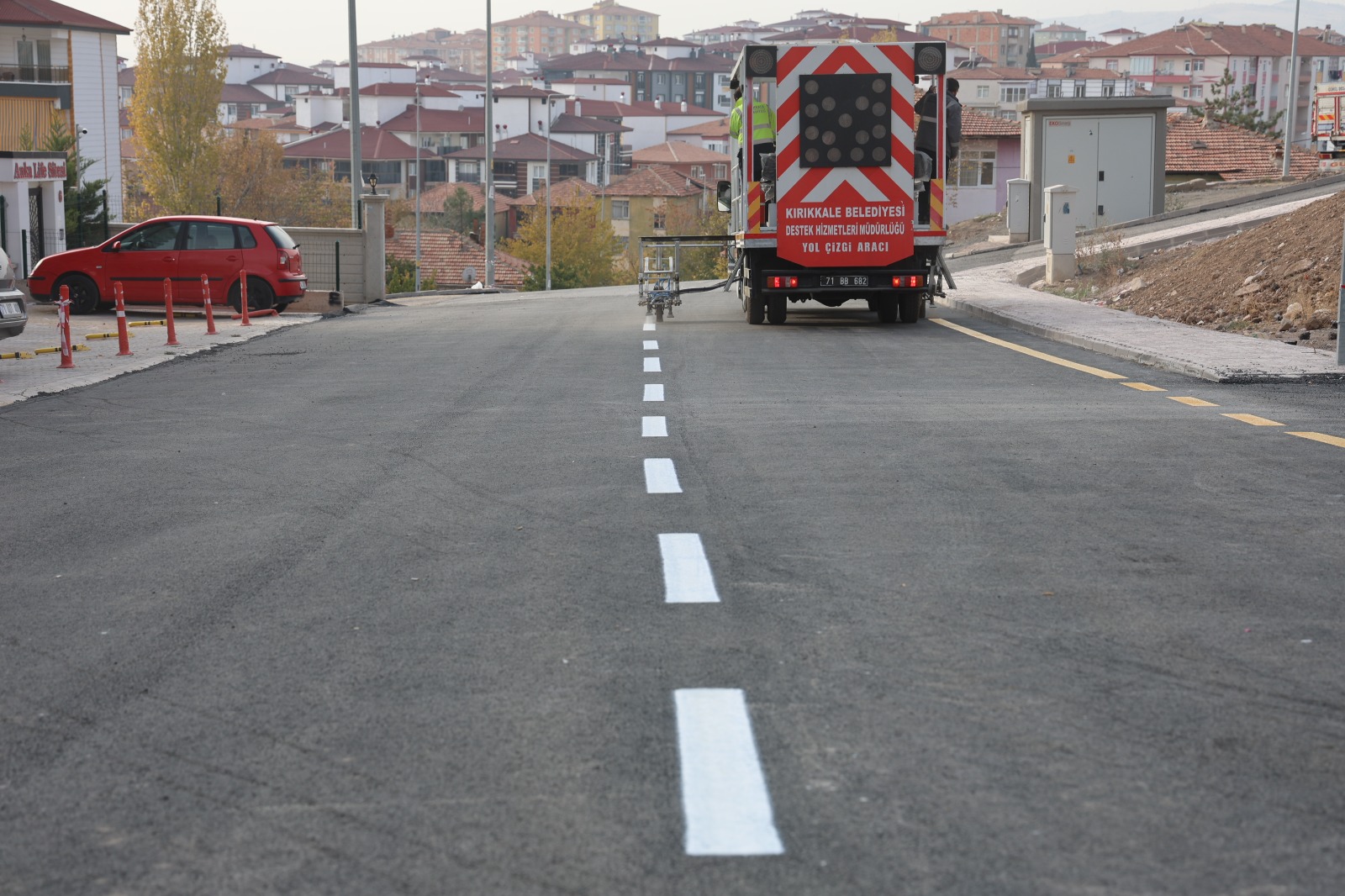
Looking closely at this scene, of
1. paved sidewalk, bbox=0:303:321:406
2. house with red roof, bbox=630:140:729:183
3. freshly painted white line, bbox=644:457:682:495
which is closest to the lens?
freshly painted white line, bbox=644:457:682:495

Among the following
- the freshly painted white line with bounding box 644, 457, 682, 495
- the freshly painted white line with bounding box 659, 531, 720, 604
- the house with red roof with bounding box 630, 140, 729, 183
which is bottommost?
the freshly painted white line with bounding box 659, 531, 720, 604

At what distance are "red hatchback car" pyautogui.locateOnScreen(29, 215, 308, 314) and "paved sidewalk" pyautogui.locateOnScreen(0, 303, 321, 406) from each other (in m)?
0.39

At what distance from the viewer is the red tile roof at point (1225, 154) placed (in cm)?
5722

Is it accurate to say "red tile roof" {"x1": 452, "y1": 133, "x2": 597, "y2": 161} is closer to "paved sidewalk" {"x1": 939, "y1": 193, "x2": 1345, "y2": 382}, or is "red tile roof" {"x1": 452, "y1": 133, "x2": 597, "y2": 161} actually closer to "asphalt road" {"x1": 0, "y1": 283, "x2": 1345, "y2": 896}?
"paved sidewalk" {"x1": 939, "y1": 193, "x2": 1345, "y2": 382}

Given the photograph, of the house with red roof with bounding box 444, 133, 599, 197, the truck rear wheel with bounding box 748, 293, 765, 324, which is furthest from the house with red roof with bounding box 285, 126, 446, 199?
the truck rear wheel with bounding box 748, 293, 765, 324

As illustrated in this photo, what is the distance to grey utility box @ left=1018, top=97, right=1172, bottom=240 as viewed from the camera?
39.9 m

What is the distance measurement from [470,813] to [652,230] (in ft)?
352

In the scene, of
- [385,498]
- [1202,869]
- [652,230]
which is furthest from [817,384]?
[652,230]

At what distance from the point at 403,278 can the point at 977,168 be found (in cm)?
2595

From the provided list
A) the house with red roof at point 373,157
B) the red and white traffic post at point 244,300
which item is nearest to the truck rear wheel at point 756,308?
the red and white traffic post at point 244,300

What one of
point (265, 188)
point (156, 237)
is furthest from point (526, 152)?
point (156, 237)

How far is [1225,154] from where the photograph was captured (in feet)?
193

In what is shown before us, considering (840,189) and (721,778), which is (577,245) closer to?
(840,189)

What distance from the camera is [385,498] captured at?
8.25 metres
